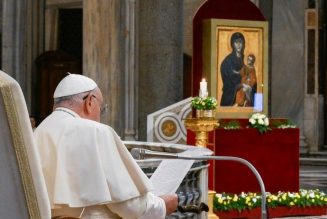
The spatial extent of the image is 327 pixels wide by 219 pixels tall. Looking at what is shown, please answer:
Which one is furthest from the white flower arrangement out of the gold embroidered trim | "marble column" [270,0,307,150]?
the gold embroidered trim

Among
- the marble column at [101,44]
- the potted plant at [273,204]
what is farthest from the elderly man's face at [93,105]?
the marble column at [101,44]

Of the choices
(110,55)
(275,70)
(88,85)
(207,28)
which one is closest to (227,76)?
(207,28)

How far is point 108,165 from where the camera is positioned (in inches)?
132

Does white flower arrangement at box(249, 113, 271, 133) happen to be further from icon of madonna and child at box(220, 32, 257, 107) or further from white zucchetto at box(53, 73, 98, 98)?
white zucchetto at box(53, 73, 98, 98)

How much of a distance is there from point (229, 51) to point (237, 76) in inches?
15.9

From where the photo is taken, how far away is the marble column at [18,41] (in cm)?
2062

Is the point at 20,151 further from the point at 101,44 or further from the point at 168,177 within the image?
the point at 101,44

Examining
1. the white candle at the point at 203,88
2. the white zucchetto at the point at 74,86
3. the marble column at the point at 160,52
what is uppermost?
the marble column at the point at 160,52

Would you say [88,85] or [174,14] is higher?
[174,14]

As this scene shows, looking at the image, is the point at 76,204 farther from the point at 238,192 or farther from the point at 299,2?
the point at 299,2

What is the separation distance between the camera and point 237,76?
41.8ft

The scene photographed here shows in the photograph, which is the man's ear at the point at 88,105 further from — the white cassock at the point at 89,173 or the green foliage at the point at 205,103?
the green foliage at the point at 205,103

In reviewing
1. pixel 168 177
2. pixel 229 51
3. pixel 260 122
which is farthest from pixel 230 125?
pixel 168 177

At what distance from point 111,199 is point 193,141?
8403 millimetres
